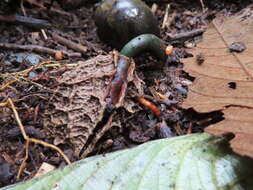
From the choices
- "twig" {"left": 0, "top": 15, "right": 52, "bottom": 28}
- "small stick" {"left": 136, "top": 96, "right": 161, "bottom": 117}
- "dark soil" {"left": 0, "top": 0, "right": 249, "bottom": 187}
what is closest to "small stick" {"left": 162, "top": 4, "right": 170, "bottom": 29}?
"dark soil" {"left": 0, "top": 0, "right": 249, "bottom": 187}

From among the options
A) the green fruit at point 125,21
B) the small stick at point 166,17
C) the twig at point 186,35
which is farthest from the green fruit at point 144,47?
the small stick at point 166,17

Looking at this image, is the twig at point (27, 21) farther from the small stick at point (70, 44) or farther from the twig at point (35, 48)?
the twig at point (35, 48)

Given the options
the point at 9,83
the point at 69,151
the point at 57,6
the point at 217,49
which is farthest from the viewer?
the point at 57,6

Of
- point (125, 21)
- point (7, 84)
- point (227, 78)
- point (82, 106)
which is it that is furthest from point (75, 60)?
point (227, 78)

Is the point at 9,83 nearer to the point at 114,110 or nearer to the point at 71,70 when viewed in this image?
the point at 71,70

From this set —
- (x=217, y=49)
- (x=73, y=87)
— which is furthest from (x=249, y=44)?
(x=73, y=87)
